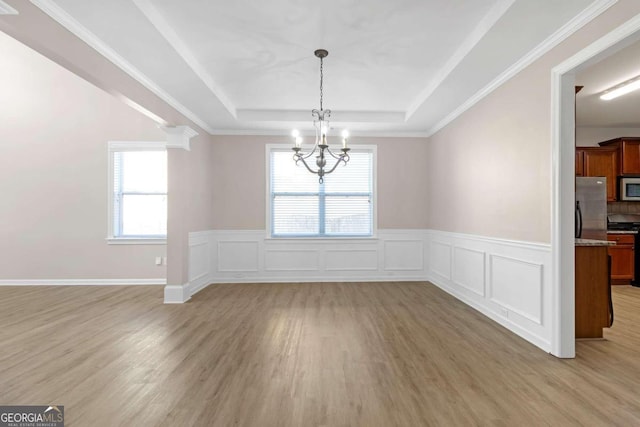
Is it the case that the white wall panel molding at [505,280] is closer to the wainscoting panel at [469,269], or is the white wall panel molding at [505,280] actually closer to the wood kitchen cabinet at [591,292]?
the wainscoting panel at [469,269]

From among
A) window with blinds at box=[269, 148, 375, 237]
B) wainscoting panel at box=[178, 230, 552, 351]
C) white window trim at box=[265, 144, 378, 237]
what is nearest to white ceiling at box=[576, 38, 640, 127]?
wainscoting panel at box=[178, 230, 552, 351]

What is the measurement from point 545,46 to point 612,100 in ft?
9.90

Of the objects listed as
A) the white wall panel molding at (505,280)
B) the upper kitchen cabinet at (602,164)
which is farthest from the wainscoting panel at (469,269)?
the upper kitchen cabinet at (602,164)

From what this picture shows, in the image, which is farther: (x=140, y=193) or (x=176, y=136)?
(x=140, y=193)

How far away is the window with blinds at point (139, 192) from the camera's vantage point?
5617 millimetres

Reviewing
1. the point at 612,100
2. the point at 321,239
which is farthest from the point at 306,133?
the point at 612,100

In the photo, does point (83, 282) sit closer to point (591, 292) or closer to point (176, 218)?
point (176, 218)

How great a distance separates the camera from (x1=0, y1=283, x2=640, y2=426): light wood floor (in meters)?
1.94

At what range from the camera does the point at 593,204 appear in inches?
191

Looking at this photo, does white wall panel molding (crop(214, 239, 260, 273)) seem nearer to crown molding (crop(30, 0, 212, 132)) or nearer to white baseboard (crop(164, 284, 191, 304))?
white baseboard (crop(164, 284, 191, 304))

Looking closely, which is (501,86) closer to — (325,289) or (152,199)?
(325,289)

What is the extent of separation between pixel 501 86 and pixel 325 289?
3754 mm

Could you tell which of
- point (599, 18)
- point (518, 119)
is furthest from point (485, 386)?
point (599, 18)

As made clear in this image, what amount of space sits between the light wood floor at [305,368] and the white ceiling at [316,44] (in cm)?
276
